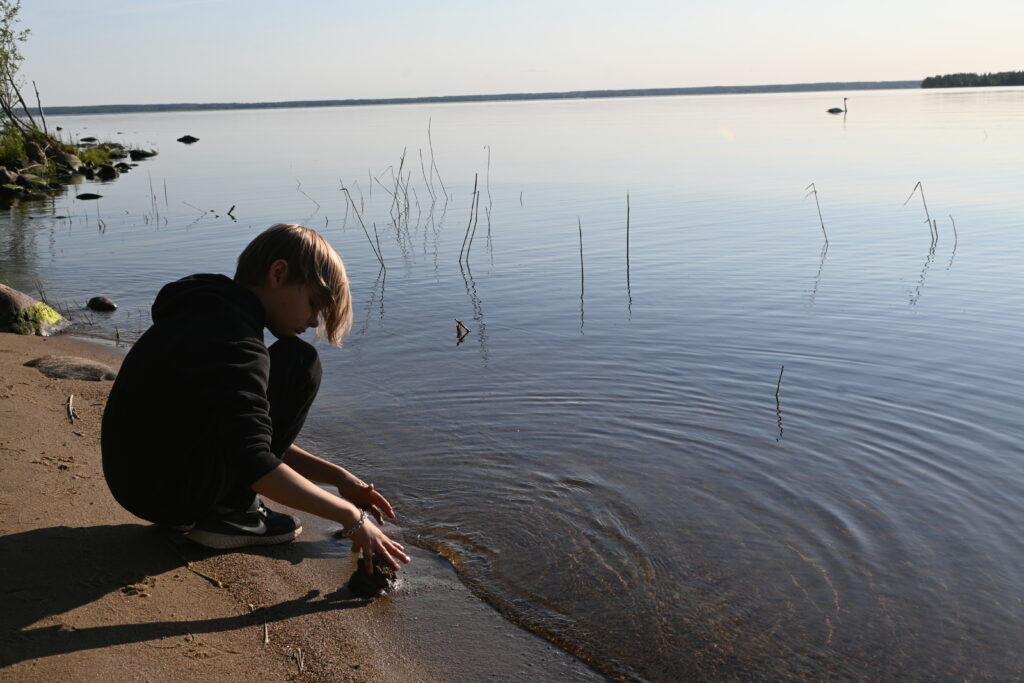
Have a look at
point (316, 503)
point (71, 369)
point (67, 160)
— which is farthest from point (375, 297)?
point (67, 160)

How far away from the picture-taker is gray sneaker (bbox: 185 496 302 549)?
4.01 m

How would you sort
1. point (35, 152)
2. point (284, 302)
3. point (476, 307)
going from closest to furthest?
point (284, 302), point (476, 307), point (35, 152)

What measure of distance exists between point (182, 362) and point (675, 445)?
3.94 m

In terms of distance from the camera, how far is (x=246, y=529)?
13.6 feet

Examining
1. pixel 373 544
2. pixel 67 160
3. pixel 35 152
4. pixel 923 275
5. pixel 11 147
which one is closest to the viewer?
pixel 373 544

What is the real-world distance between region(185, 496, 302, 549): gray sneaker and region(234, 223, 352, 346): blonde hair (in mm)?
1157

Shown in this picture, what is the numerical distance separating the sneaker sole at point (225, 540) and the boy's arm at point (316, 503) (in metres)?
0.82

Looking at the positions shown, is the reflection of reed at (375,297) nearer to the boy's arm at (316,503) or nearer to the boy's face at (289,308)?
the boy's face at (289,308)

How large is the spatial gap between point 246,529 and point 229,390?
1214mm

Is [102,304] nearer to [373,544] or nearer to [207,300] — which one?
[207,300]

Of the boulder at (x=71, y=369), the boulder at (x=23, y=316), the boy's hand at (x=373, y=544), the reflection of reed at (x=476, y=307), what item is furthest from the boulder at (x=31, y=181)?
the boy's hand at (x=373, y=544)

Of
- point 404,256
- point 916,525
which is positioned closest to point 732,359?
point 916,525

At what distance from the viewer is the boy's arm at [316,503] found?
10.6 feet

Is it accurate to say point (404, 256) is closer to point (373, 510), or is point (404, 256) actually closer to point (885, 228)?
point (885, 228)
